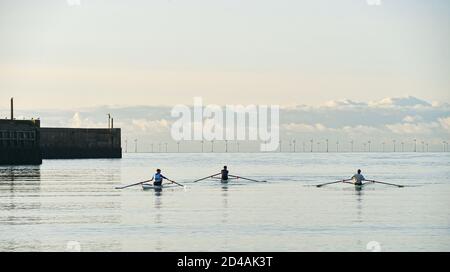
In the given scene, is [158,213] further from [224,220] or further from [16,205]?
[16,205]

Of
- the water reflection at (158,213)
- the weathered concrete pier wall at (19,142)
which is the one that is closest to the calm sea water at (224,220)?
the water reflection at (158,213)

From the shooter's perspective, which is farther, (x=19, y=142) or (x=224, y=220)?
(x=19, y=142)

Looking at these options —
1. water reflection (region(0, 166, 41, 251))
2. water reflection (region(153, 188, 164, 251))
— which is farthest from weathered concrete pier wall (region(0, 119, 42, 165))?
water reflection (region(153, 188, 164, 251))

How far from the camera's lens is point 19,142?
6531 inches

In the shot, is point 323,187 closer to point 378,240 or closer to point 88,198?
point 88,198

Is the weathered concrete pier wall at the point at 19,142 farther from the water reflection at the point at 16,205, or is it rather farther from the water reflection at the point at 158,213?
the water reflection at the point at 158,213

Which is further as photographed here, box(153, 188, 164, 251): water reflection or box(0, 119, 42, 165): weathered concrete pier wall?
box(0, 119, 42, 165): weathered concrete pier wall

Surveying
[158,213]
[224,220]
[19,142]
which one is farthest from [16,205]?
[19,142]

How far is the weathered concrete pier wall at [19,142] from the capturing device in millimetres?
162125

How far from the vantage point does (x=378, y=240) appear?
1705 inches

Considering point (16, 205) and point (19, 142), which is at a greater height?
point (19, 142)

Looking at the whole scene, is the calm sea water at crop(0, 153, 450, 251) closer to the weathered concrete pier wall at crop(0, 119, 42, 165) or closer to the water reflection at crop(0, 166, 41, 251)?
the water reflection at crop(0, 166, 41, 251)

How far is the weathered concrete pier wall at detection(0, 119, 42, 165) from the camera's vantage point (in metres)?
162
